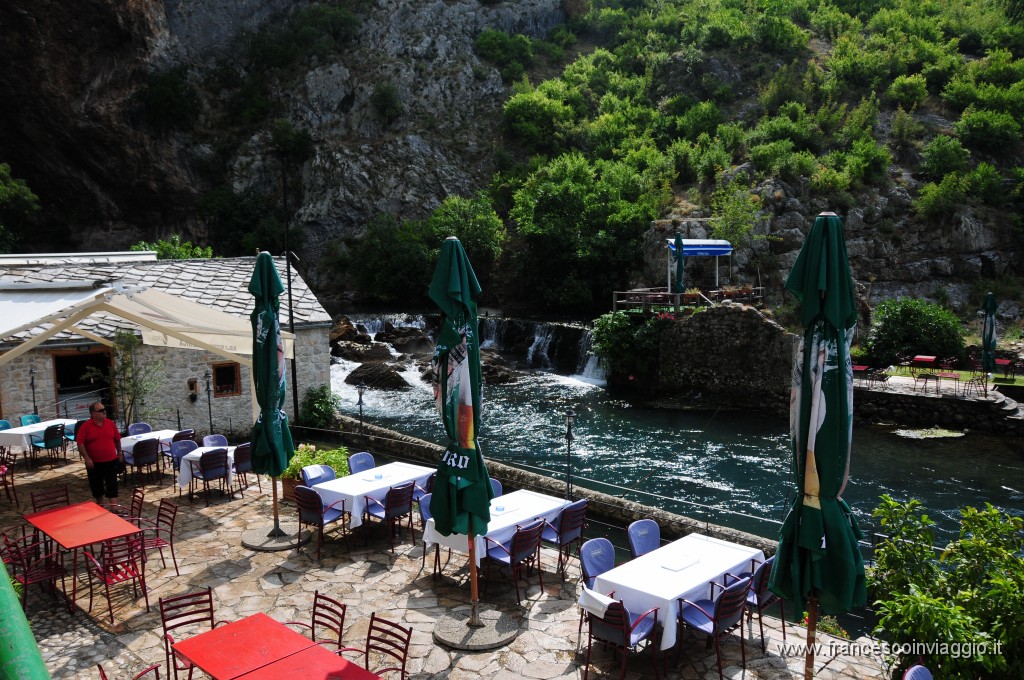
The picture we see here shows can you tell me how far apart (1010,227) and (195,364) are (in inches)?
1297

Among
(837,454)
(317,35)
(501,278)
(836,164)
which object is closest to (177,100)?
(317,35)

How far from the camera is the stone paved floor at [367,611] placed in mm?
6492

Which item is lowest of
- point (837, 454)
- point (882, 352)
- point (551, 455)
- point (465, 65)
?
point (551, 455)

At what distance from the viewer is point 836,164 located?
33188mm

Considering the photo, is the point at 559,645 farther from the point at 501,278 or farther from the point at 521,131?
the point at 521,131

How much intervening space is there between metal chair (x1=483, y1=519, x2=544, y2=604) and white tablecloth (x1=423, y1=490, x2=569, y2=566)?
80 mm

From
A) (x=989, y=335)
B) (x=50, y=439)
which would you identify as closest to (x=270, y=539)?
(x=50, y=439)

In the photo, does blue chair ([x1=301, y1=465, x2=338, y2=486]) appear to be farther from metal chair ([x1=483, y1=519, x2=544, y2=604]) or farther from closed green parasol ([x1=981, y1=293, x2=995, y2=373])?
closed green parasol ([x1=981, y1=293, x2=995, y2=373])

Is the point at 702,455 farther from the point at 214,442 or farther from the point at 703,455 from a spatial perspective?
the point at 214,442

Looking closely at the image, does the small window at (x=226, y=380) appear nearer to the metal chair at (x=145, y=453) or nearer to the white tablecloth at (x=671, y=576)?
the metal chair at (x=145, y=453)

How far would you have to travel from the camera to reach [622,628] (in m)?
6.11

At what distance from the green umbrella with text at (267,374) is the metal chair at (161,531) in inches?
45.7

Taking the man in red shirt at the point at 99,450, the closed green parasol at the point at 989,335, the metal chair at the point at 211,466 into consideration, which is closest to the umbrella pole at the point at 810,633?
the metal chair at the point at 211,466

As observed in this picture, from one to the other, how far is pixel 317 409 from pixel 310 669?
1291cm
